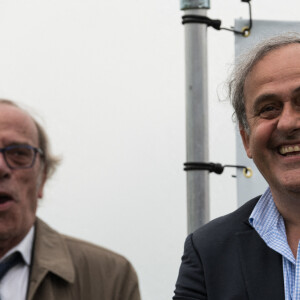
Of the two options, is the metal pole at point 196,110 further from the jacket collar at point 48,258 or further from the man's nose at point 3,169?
the man's nose at point 3,169

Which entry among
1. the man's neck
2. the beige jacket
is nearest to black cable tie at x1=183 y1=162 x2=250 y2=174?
the beige jacket

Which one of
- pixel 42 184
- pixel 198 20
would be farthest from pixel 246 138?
pixel 198 20

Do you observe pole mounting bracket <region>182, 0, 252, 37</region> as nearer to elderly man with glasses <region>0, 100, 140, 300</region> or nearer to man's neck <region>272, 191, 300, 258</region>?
elderly man with glasses <region>0, 100, 140, 300</region>

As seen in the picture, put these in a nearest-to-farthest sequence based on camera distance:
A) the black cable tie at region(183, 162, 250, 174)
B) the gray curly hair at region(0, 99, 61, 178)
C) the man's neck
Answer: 1. the man's neck
2. the gray curly hair at region(0, 99, 61, 178)
3. the black cable tie at region(183, 162, 250, 174)

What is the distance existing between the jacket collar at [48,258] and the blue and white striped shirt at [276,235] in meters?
0.96


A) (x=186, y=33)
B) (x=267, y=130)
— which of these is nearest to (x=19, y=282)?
(x=267, y=130)

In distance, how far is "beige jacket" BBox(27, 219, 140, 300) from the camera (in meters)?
3.20

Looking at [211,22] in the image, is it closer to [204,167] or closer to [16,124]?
[204,167]

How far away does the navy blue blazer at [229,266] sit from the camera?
96.5 inches

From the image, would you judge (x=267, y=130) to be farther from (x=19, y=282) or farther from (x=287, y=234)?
(x=19, y=282)

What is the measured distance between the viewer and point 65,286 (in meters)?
3.23

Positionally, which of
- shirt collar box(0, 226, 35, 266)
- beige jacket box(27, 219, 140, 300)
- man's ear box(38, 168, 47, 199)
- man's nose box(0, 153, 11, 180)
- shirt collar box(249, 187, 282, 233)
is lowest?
beige jacket box(27, 219, 140, 300)

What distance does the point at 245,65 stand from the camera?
2.78 m

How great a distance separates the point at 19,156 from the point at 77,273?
0.57 metres
